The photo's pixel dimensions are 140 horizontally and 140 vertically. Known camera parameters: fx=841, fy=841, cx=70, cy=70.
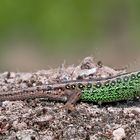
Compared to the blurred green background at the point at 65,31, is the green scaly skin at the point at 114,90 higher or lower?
lower

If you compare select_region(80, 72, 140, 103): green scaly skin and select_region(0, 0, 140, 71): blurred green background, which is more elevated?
select_region(0, 0, 140, 71): blurred green background

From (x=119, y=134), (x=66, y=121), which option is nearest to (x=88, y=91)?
(x=66, y=121)

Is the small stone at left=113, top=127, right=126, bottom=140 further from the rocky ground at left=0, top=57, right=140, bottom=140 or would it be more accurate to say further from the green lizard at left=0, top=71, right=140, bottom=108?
the green lizard at left=0, top=71, right=140, bottom=108

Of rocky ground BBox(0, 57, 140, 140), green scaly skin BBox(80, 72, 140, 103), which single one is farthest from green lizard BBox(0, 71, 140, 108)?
rocky ground BBox(0, 57, 140, 140)

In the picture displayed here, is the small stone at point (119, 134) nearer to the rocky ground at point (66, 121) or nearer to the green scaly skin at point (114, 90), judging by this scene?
the rocky ground at point (66, 121)

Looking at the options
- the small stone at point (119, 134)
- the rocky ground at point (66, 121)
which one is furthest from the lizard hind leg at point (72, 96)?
the small stone at point (119, 134)

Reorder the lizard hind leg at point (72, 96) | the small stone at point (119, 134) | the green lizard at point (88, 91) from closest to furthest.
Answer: the small stone at point (119, 134) → the lizard hind leg at point (72, 96) → the green lizard at point (88, 91)

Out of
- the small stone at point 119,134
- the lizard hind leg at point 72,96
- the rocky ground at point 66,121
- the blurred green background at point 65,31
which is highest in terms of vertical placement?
the blurred green background at point 65,31

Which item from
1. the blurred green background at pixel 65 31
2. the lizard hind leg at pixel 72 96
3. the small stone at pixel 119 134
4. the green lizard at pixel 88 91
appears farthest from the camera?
the blurred green background at pixel 65 31
